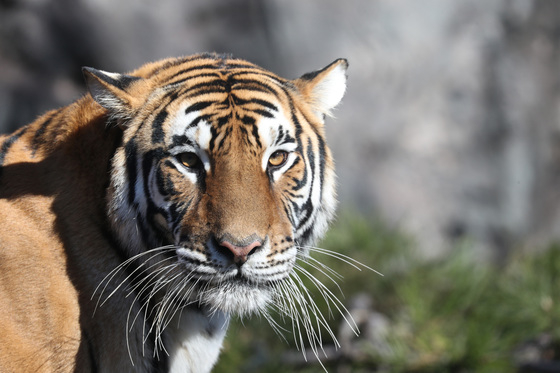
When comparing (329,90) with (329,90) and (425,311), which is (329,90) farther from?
(425,311)

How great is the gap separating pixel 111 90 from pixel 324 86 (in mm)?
901

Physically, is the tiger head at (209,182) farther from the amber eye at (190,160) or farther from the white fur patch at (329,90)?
the white fur patch at (329,90)

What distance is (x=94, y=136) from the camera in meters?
2.34

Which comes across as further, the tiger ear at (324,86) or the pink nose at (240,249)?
the tiger ear at (324,86)

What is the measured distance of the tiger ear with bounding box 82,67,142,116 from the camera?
7.06 feet

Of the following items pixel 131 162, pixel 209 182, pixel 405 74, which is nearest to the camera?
pixel 209 182

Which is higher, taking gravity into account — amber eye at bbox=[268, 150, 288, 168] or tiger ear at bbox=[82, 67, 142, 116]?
tiger ear at bbox=[82, 67, 142, 116]

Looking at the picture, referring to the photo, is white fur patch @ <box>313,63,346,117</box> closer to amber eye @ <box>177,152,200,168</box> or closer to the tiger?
the tiger

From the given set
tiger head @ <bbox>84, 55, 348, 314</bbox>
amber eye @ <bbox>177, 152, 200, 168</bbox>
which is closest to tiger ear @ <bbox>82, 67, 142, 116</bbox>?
tiger head @ <bbox>84, 55, 348, 314</bbox>

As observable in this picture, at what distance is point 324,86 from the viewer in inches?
103

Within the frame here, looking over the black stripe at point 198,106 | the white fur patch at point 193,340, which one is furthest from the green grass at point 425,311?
the black stripe at point 198,106

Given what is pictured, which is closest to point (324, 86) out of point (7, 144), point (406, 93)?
point (7, 144)

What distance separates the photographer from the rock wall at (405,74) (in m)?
6.43

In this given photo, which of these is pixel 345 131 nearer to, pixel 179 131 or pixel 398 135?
pixel 398 135
